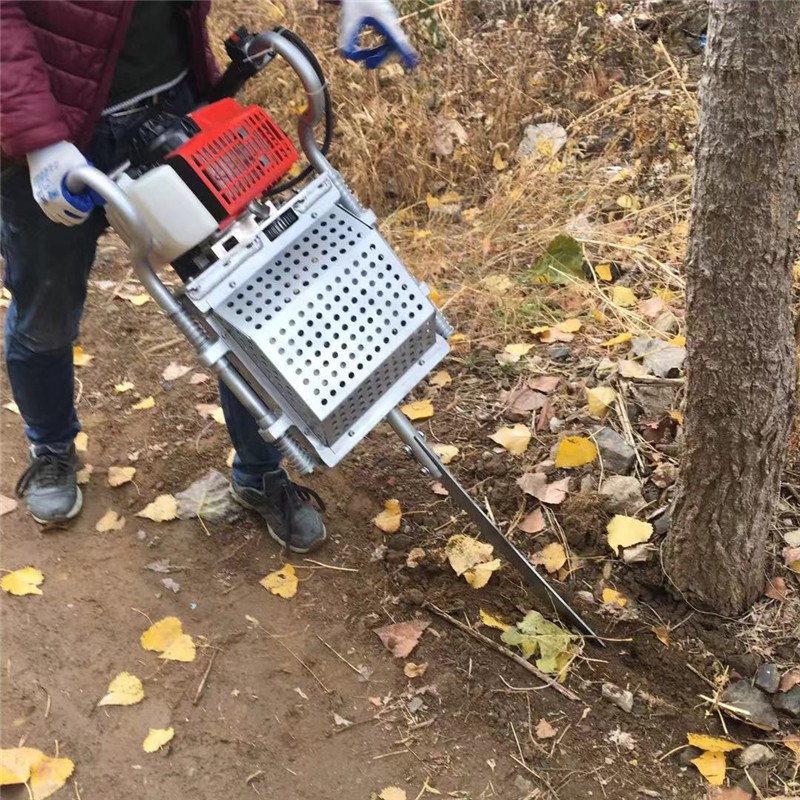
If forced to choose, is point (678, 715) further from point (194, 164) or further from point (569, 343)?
point (194, 164)

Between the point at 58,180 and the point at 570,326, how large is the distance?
2023mm

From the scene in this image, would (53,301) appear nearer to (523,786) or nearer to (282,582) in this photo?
(282,582)

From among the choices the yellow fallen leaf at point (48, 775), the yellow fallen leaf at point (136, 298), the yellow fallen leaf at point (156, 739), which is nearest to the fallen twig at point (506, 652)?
the yellow fallen leaf at point (156, 739)

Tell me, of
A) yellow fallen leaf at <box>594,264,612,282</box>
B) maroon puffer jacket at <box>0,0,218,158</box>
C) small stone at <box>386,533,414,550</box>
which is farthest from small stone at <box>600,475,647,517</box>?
maroon puffer jacket at <box>0,0,218,158</box>

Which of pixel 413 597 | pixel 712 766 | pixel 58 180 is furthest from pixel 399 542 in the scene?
pixel 58 180

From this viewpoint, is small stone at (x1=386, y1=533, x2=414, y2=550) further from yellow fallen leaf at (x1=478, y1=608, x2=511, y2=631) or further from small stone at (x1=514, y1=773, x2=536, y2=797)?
small stone at (x1=514, y1=773, x2=536, y2=797)

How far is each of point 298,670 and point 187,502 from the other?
2.44ft

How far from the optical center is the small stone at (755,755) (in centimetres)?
204

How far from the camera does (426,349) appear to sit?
74.8 inches

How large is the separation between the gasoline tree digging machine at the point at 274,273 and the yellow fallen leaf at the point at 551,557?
0.85 meters

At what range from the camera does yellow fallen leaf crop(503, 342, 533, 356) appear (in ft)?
10.2

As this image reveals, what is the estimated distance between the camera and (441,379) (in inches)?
122

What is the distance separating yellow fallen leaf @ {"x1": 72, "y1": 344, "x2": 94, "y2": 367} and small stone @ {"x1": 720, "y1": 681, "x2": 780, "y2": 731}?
256 cm

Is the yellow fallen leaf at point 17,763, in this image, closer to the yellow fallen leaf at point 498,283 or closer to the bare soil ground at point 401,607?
the bare soil ground at point 401,607
